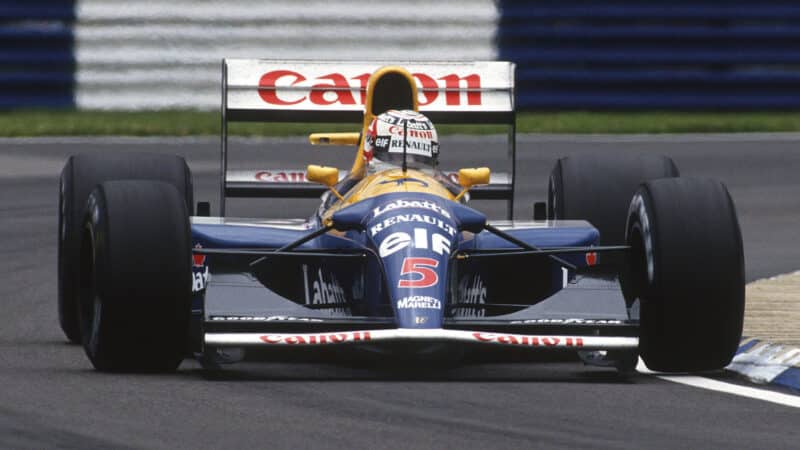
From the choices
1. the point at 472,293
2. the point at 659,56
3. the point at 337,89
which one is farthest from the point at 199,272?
the point at 659,56

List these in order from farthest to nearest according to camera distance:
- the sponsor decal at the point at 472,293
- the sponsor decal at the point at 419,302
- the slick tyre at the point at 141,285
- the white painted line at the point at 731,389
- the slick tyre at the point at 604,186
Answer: the slick tyre at the point at 604,186
the sponsor decal at the point at 472,293
the slick tyre at the point at 141,285
the sponsor decal at the point at 419,302
the white painted line at the point at 731,389

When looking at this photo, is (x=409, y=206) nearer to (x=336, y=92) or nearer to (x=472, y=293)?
(x=472, y=293)

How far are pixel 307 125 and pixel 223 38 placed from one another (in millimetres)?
1466

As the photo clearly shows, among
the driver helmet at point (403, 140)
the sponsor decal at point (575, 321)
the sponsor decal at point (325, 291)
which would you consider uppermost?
the driver helmet at point (403, 140)

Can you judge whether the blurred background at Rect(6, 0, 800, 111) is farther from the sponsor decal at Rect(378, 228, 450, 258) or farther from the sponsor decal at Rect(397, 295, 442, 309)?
the sponsor decal at Rect(397, 295, 442, 309)

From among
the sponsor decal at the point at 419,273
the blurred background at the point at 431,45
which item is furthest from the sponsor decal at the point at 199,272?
the blurred background at the point at 431,45

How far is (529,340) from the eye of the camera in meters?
8.59

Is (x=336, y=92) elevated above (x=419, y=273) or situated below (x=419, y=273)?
above

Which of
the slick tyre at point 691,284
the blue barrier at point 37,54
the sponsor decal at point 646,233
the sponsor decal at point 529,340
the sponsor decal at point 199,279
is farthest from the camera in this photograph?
the blue barrier at point 37,54

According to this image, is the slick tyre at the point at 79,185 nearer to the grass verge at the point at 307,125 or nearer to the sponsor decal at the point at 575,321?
the sponsor decal at the point at 575,321

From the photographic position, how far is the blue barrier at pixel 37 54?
75.9ft

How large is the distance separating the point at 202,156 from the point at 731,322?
38.4 ft

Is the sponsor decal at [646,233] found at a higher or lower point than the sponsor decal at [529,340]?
higher

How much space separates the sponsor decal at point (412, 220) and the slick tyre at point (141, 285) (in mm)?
820
